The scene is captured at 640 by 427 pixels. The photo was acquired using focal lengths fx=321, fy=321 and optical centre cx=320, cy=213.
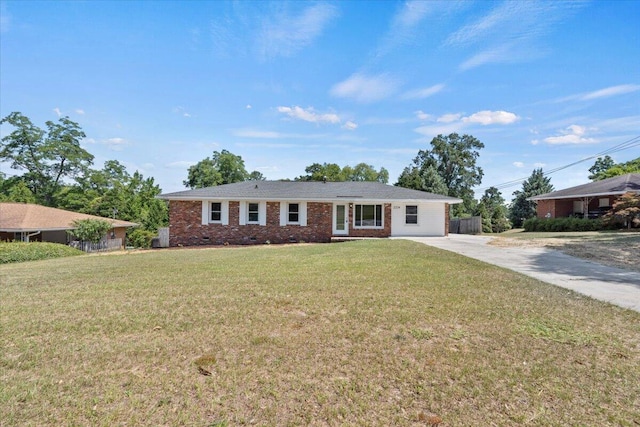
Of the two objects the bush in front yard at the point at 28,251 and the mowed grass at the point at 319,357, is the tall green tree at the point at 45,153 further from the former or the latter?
the mowed grass at the point at 319,357

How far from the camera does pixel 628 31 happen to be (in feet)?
40.7

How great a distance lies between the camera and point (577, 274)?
24.4ft

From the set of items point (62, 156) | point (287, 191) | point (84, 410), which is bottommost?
point (84, 410)

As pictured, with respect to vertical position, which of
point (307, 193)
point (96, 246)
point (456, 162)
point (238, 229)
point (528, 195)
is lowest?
point (96, 246)

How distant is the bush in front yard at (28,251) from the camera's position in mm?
13945

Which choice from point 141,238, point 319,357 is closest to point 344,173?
point 141,238

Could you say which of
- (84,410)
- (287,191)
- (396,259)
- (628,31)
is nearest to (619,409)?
(84,410)

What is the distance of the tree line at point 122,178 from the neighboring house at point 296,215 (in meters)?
12.7

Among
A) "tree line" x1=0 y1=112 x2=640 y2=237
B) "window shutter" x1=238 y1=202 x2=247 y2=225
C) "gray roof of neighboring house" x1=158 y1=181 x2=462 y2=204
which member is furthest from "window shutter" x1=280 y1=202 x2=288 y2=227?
"tree line" x1=0 y1=112 x2=640 y2=237

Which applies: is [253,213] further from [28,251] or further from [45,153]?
[45,153]

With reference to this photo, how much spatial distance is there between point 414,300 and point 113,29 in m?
13.4

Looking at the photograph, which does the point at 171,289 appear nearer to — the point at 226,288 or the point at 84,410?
the point at 226,288

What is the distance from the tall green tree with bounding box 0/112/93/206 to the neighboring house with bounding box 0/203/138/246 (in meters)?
14.6

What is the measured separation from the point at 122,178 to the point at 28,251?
2811 centimetres
